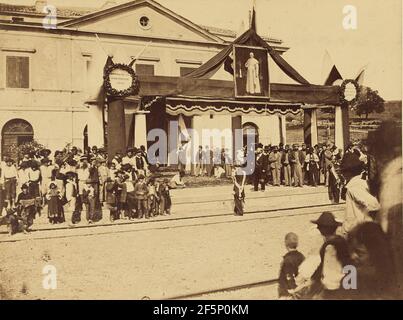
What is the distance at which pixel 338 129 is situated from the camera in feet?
20.5

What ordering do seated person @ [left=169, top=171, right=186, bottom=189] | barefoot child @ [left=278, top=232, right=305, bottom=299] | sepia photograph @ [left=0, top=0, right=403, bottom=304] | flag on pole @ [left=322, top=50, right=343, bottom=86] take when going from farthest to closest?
1. flag on pole @ [left=322, top=50, right=343, bottom=86]
2. seated person @ [left=169, top=171, right=186, bottom=189]
3. barefoot child @ [left=278, top=232, right=305, bottom=299]
4. sepia photograph @ [left=0, top=0, right=403, bottom=304]

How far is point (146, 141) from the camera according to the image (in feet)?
17.9

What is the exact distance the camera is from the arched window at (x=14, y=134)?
5.15 meters

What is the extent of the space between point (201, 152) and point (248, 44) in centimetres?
146

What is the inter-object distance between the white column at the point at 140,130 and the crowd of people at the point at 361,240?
2.09 metres

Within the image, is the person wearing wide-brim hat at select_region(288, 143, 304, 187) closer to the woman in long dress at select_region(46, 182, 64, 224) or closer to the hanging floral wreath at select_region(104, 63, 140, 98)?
the hanging floral wreath at select_region(104, 63, 140, 98)

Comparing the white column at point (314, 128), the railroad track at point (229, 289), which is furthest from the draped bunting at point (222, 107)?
the railroad track at point (229, 289)

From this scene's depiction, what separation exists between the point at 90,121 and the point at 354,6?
3.62m

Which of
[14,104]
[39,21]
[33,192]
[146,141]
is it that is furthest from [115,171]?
[39,21]

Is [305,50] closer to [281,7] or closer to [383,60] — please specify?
[281,7]

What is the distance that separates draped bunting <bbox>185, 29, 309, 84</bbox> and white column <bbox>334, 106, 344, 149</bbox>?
0.62 metres

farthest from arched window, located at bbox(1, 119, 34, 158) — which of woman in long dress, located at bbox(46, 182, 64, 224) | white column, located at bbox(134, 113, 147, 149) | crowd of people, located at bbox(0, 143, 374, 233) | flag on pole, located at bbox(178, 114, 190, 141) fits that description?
flag on pole, located at bbox(178, 114, 190, 141)

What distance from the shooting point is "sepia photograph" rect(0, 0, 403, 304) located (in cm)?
518

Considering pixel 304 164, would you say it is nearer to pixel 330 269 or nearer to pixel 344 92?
pixel 344 92
